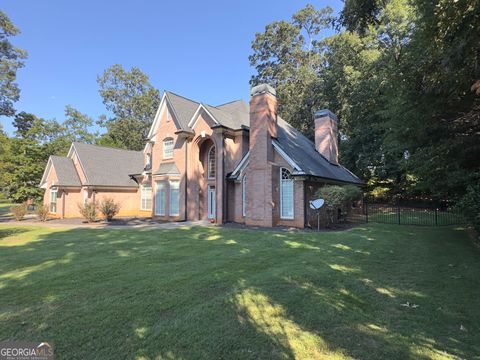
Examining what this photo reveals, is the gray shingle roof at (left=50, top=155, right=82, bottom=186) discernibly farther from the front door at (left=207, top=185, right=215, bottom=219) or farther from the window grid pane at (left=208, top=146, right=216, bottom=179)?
the front door at (left=207, top=185, right=215, bottom=219)

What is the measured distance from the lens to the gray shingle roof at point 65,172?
25.5 meters

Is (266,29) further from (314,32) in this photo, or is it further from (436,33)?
(436,33)

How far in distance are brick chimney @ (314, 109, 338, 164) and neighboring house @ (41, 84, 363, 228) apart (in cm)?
8

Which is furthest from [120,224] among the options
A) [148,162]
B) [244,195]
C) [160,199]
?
[244,195]

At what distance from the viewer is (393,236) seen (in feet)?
41.5

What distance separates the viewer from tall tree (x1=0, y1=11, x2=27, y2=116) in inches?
889

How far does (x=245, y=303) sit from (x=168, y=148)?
19.6 metres

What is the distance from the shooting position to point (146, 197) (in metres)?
26.4

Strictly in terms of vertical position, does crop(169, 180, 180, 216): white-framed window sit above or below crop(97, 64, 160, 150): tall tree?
below

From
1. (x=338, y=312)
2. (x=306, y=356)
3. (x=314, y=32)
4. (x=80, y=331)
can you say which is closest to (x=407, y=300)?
(x=338, y=312)

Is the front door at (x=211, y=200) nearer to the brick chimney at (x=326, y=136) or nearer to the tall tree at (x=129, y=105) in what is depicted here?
the brick chimney at (x=326, y=136)

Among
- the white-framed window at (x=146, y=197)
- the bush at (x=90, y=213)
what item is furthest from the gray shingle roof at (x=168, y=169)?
the bush at (x=90, y=213)

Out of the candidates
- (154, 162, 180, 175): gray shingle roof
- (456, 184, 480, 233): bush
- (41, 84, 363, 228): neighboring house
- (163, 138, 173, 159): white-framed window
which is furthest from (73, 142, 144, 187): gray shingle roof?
(456, 184, 480, 233): bush

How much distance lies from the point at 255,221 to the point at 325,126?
1182 cm
